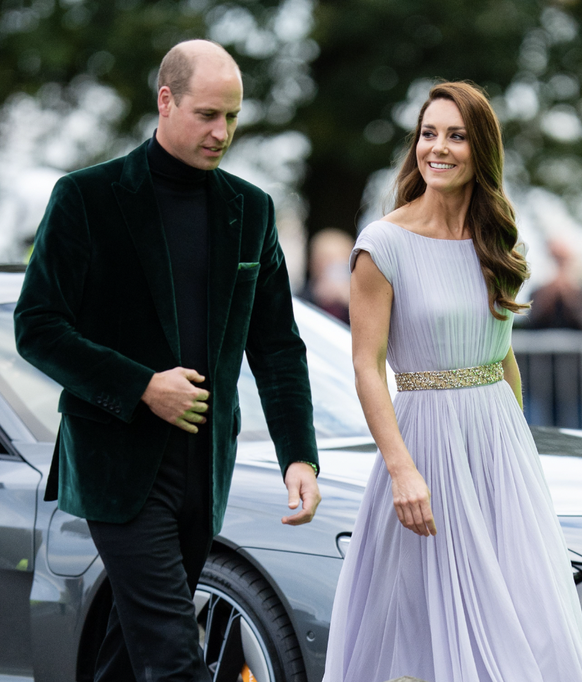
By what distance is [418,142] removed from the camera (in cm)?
334

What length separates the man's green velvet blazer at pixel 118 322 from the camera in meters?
2.69

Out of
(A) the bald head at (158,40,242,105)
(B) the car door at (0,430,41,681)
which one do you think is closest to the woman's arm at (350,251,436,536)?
(A) the bald head at (158,40,242,105)

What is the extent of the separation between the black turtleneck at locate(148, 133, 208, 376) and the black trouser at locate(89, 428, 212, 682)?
9.0 inches

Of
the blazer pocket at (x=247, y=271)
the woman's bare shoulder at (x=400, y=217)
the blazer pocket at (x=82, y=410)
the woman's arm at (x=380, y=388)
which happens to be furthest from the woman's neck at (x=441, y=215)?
the blazer pocket at (x=82, y=410)

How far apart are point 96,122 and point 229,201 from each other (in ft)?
43.2

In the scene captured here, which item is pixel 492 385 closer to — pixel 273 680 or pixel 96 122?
pixel 273 680

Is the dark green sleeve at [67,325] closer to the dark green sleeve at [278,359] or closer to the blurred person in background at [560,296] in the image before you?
the dark green sleeve at [278,359]

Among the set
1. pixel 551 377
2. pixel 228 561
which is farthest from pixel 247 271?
pixel 551 377

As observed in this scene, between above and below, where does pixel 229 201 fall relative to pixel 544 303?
above

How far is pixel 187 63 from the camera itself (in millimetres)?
2777

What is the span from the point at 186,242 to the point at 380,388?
659 mm

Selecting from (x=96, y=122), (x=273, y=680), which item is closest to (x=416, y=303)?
(x=273, y=680)

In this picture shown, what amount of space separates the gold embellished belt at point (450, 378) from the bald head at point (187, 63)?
1.00m

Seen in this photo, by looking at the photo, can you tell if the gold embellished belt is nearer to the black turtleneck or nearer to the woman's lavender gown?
the woman's lavender gown
